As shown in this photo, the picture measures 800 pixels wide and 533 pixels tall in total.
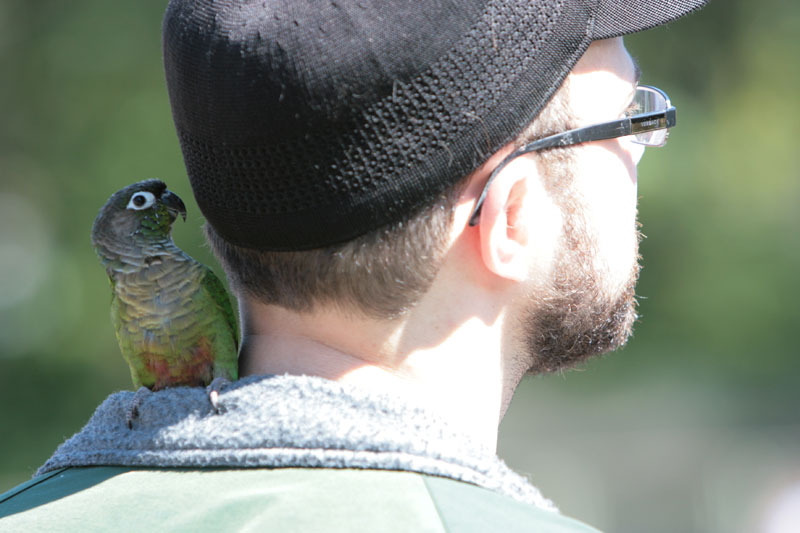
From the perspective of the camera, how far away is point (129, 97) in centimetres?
1053

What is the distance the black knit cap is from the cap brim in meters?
0.08

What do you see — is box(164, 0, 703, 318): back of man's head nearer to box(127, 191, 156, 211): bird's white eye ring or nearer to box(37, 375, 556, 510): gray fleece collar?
box(37, 375, 556, 510): gray fleece collar

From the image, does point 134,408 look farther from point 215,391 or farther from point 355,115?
point 355,115

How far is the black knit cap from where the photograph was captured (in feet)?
5.41

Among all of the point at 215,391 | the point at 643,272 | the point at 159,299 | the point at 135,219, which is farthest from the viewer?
the point at 643,272

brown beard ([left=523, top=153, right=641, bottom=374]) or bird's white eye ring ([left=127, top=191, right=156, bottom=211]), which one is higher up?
bird's white eye ring ([left=127, top=191, right=156, bottom=211])

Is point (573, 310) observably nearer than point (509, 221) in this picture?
No

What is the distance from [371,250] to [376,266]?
0.04 m

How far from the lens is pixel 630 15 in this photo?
6.31 feet

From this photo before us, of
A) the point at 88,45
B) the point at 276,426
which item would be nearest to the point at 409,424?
the point at 276,426

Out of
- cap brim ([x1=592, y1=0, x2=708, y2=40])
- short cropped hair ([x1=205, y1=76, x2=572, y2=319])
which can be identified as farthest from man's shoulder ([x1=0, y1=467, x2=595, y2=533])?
cap brim ([x1=592, y1=0, x2=708, y2=40])

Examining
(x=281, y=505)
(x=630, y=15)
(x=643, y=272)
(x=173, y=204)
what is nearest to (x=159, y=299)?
(x=173, y=204)

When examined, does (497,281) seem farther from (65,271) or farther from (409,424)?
(65,271)

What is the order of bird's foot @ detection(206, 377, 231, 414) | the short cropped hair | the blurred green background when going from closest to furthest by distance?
bird's foot @ detection(206, 377, 231, 414), the short cropped hair, the blurred green background
